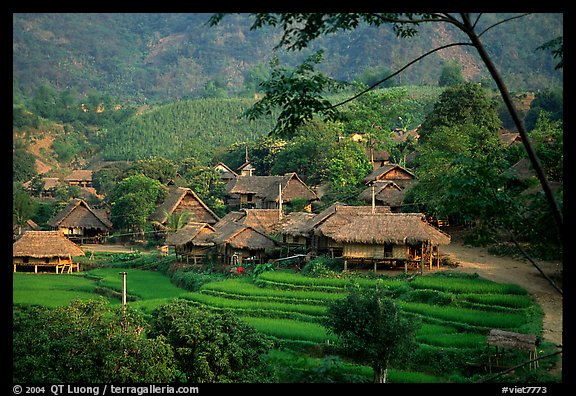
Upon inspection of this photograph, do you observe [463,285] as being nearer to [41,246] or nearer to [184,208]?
[41,246]

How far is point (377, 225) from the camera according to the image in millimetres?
19547

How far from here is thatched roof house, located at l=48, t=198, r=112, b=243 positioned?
31.0 m

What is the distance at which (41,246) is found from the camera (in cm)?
2497

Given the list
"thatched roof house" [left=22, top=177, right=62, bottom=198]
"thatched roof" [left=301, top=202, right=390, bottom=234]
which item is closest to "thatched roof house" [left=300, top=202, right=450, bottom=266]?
"thatched roof" [left=301, top=202, right=390, bottom=234]

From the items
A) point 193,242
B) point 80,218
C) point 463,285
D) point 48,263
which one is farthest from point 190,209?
point 463,285

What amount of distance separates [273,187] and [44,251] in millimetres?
10645

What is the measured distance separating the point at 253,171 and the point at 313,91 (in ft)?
117

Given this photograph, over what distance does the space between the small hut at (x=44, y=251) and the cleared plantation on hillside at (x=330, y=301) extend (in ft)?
6.95

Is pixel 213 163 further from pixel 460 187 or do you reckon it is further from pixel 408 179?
pixel 460 187

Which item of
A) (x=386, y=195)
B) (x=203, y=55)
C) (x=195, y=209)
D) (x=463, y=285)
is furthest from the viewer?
(x=203, y=55)

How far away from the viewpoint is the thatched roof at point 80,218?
30953 mm

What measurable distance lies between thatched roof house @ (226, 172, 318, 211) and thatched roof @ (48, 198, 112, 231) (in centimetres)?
615

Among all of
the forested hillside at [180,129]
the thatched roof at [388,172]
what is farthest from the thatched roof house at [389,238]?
the forested hillside at [180,129]

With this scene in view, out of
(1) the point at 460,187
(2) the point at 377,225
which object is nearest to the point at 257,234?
(2) the point at 377,225
